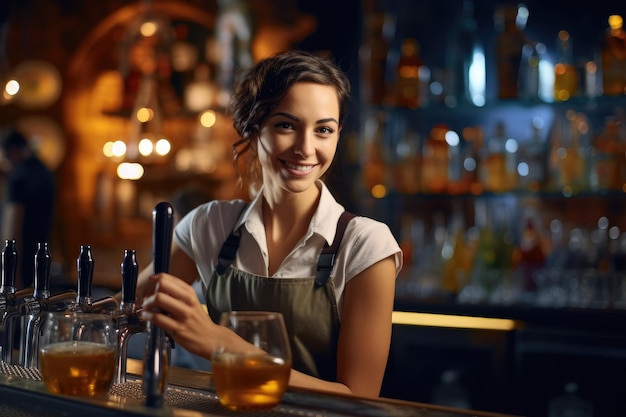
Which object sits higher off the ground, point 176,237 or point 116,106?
point 116,106

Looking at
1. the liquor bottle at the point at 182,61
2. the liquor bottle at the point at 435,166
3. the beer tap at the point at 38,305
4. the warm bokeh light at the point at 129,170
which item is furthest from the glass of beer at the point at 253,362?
the liquor bottle at the point at 182,61

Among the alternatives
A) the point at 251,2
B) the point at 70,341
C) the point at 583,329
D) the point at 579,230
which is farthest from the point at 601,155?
the point at 70,341

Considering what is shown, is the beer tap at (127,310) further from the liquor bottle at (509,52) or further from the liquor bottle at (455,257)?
the liquor bottle at (509,52)

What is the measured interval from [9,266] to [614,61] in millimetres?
2538

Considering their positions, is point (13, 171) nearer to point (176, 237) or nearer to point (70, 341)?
point (176, 237)

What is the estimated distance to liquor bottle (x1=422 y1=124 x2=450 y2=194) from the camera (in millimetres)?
3330

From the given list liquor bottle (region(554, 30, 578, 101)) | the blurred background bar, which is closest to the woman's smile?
the blurred background bar

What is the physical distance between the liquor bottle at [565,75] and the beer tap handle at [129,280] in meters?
2.41

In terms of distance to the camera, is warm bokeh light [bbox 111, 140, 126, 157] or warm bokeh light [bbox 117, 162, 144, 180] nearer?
warm bokeh light [bbox 111, 140, 126, 157]

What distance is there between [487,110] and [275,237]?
186 cm

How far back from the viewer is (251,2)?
4.37m

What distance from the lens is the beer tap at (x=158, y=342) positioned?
0.99 metres

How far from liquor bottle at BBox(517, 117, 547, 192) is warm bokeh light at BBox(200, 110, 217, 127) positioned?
187cm

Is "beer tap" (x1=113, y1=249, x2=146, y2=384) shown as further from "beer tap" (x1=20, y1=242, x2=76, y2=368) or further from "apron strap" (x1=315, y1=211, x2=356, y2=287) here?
"apron strap" (x1=315, y1=211, x2=356, y2=287)
